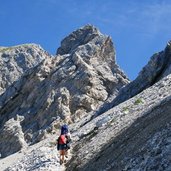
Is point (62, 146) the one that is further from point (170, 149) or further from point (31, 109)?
point (31, 109)

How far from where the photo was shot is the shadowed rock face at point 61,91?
9250cm

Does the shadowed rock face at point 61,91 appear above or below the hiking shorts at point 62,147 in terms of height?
above

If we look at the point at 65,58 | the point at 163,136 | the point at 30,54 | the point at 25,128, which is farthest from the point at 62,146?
the point at 30,54

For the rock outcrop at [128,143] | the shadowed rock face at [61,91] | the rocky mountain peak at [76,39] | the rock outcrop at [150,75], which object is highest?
the rocky mountain peak at [76,39]

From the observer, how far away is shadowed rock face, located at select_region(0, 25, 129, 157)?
92.5 metres

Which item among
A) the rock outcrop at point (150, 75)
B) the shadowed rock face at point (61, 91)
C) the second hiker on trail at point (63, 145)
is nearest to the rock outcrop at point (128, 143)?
the second hiker on trail at point (63, 145)

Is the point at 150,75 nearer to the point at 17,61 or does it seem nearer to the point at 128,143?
the point at 128,143

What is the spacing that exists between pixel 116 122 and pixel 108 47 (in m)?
74.8

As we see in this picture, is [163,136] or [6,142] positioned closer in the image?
[163,136]

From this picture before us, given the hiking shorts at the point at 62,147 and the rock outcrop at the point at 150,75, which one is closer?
the hiking shorts at the point at 62,147

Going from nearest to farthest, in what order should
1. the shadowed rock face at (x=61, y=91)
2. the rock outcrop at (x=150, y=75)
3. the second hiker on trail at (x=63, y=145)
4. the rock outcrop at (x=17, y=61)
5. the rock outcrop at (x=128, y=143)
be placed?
the rock outcrop at (x=128, y=143) → the second hiker on trail at (x=63, y=145) → the rock outcrop at (x=150, y=75) → the shadowed rock face at (x=61, y=91) → the rock outcrop at (x=17, y=61)

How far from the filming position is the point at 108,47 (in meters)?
114

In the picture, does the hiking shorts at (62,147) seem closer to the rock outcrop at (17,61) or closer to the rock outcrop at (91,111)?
the rock outcrop at (91,111)

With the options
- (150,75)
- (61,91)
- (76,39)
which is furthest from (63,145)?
(76,39)
